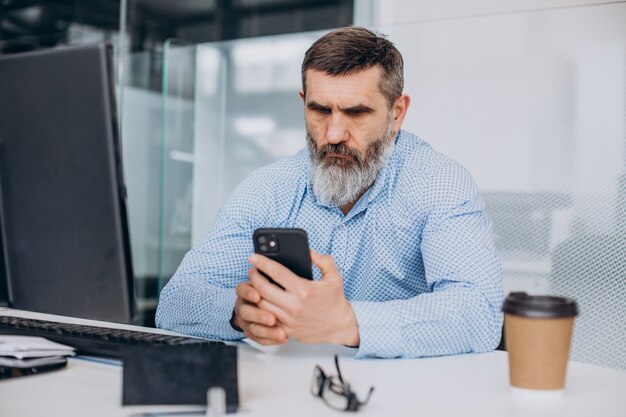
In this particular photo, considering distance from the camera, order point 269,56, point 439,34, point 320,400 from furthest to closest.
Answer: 1. point 269,56
2. point 439,34
3. point 320,400

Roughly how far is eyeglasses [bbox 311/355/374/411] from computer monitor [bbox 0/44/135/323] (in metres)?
0.26

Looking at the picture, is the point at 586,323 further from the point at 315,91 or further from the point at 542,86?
the point at 315,91

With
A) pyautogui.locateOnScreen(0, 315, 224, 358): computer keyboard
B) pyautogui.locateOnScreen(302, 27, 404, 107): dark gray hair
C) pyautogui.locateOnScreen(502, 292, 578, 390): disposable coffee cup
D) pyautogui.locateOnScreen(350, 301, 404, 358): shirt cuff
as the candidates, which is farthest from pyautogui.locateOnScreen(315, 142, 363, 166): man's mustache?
pyautogui.locateOnScreen(502, 292, 578, 390): disposable coffee cup

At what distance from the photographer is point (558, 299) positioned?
93cm

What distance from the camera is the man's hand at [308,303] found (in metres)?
1.10

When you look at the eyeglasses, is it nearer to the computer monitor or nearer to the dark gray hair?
the computer monitor

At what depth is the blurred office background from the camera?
7.15ft

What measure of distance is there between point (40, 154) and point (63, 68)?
115 mm

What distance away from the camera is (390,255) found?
1.64 m

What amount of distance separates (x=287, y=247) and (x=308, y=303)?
3.7 inches

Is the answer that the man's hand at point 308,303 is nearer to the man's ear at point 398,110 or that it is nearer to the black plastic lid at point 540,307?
the black plastic lid at point 540,307

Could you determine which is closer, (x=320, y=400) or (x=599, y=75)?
(x=320, y=400)

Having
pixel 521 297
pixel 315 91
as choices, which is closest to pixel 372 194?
pixel 315 91

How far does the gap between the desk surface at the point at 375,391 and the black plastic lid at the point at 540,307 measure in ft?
0.36
